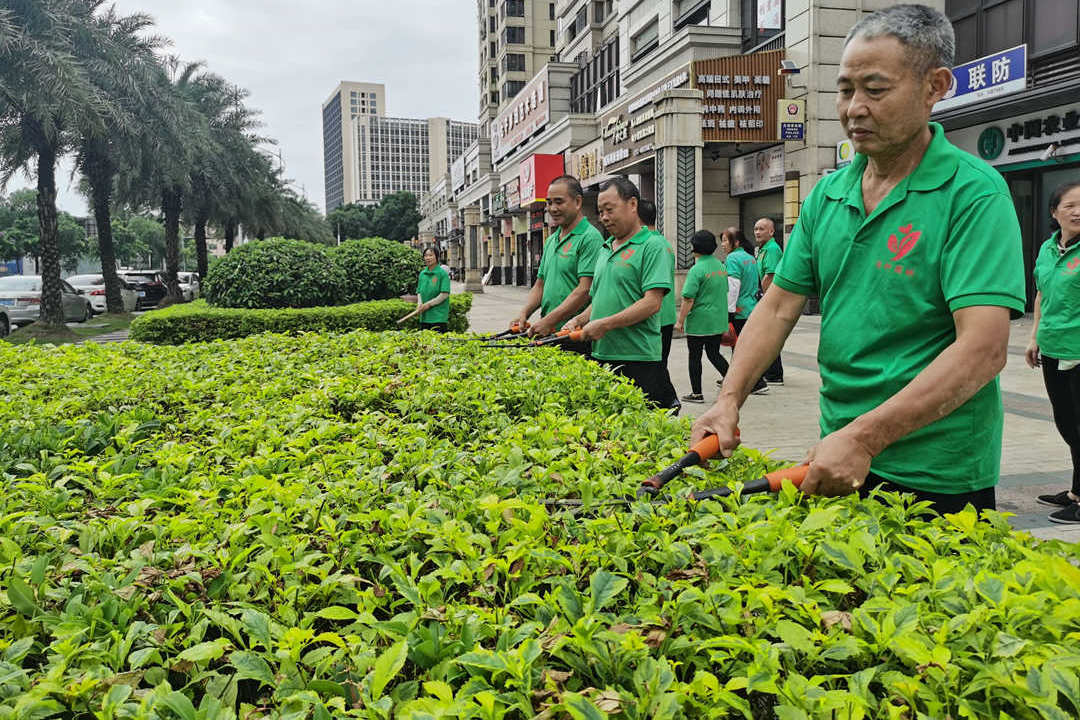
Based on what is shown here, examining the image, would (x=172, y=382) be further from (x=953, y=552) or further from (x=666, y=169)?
(x=666, y=169)

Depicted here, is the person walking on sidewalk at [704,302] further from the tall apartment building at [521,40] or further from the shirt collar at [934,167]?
the tall apartment building at [521,40]

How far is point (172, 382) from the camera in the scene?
4492mm

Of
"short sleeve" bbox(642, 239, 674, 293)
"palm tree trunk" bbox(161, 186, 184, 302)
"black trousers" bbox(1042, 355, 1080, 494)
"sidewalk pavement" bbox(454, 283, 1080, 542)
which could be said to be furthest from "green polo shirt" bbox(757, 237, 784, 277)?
"palm tree trunk" bbox(161, 186, 184, 302)

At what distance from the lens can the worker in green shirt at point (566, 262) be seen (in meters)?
6.11

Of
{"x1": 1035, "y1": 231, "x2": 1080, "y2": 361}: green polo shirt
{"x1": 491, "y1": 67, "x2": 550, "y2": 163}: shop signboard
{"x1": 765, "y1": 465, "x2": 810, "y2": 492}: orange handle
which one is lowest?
{"x1": 765, "y1": 465, "x2": 810, "y2": 492}: orange handle

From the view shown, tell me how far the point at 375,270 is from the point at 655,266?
36.5 feet

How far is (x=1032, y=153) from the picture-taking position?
15.3 metres

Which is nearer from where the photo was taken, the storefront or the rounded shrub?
the rounded shrub

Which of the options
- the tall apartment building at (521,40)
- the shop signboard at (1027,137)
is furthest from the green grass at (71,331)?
the tall apartment building at (521,40)

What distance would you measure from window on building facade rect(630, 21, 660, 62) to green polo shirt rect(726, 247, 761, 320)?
17158 mm

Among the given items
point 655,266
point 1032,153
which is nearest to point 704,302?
point 655,266

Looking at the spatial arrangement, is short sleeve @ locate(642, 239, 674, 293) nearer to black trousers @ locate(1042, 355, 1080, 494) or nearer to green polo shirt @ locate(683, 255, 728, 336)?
black trousers @ locate(1042, 355, 1080, 494)

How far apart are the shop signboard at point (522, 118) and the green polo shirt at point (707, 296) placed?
31.5m

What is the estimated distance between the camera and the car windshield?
2199cm
